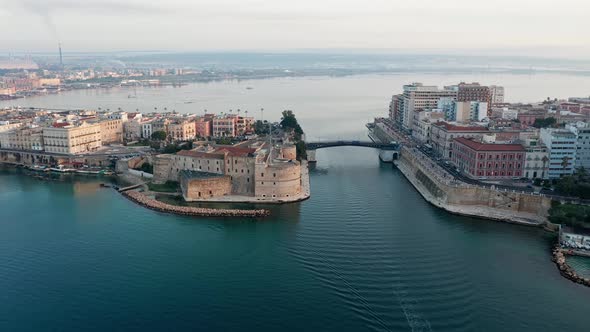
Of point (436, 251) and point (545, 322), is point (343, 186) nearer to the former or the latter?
point (436, 251)

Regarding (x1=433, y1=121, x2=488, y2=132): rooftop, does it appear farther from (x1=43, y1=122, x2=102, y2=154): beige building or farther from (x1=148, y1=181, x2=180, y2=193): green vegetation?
(x1=43, y1=122, x2=102, y2=154): beige building

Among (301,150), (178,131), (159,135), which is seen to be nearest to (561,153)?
(301,150)

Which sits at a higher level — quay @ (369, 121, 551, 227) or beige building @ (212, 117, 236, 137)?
beige building @ (212, 117, 236, 137)

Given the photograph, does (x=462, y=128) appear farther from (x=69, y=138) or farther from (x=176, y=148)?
(x=69, y=138)

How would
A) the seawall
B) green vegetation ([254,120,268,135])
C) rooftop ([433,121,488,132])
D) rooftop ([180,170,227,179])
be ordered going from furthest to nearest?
1. green vegetation ([254,120,268,135])
2. rooftop ([433,121,488,132])
3. rooftop ([180,170,227,179])
4. the seawall

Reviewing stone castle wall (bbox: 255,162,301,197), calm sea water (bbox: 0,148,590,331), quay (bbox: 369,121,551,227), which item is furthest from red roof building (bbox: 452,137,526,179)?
stone castle wall (bbox: 255,162,301,197)

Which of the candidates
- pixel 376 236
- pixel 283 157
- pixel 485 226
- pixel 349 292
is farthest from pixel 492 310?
pixel 283 157

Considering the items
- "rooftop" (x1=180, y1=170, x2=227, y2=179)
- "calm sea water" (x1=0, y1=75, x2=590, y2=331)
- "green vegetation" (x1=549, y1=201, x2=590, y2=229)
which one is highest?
"rooftop" (x1=180, y1=170, x2=227, y2=179)
